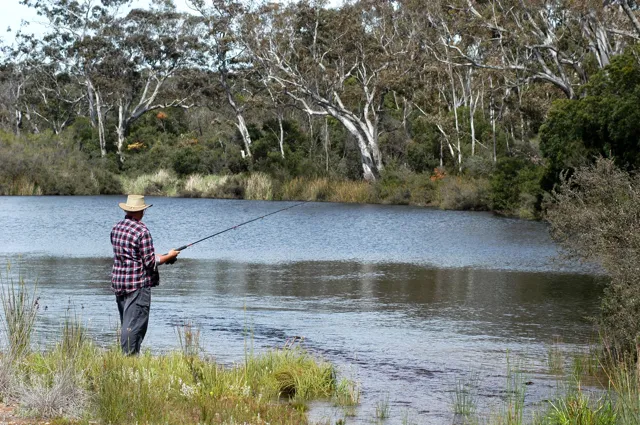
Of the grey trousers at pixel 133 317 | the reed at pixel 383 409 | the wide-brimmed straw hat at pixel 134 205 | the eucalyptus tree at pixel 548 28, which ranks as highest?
the eucalyptus tree at pixel 548 28

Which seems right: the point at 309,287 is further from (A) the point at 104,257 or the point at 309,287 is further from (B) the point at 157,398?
(B) the point at 157,398

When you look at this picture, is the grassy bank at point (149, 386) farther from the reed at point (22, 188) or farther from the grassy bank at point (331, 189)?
the reed at point (22, 188)

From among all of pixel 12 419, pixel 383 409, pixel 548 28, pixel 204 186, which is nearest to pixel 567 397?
pixel 383 409

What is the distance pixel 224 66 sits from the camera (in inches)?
2608

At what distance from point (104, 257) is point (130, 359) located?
15686 mm


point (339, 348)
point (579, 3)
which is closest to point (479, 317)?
point (339, 348)

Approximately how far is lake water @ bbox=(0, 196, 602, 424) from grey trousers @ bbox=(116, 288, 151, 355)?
4.36 feet

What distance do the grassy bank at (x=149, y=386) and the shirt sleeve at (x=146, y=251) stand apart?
87cm

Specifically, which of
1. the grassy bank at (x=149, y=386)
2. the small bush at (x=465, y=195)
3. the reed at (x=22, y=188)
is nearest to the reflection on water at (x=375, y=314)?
the grassy bank at (x=149, y=386)

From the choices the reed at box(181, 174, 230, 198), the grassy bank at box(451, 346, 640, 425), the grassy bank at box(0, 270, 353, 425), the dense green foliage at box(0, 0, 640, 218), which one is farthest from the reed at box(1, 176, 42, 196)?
the grassy bank at box(0, 270, 353, 425)

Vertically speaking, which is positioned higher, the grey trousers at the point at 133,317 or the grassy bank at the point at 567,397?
the grey trousers at the point at 133,317

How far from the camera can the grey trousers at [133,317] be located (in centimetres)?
938

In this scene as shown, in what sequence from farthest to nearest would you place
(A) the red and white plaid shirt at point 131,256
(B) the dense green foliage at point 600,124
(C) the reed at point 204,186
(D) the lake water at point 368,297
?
(C) the reed at point 204,186, (B) the dense green foliage at point 600,124, (D) the lake water at point 368,297, (A) the red and white plaid shirt at point 131,256

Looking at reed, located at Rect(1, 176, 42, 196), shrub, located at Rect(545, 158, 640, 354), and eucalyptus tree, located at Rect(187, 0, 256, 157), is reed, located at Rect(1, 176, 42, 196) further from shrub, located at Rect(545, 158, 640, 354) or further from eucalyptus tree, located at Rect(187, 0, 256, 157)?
shrub, located at Rect(545, 158, 640, 354)
